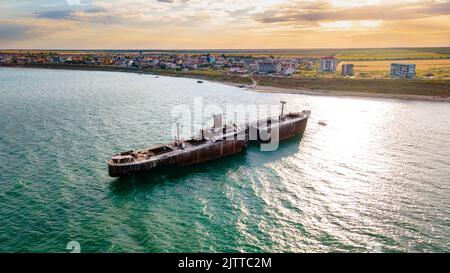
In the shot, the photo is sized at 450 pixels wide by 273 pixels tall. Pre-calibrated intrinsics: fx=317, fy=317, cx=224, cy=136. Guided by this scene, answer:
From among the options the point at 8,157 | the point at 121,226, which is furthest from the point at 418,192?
the point at 8,157

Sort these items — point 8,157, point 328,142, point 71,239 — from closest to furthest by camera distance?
point 71,239
point 8,157
point 328,142

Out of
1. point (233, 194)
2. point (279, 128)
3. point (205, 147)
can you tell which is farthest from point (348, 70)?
point (233, 194)

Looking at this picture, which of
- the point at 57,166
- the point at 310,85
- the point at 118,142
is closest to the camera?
the point at 57,166

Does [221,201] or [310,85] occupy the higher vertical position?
[310,85]

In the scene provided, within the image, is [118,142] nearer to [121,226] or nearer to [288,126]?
[121,226]

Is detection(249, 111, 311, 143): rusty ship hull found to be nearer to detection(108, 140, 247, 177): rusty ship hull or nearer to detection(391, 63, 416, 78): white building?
detection(108, 140, 247, 177): rusty ship hull

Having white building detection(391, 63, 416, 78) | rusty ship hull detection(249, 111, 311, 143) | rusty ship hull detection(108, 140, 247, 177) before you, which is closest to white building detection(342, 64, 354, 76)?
white building detection(391, 63, 416, 78)

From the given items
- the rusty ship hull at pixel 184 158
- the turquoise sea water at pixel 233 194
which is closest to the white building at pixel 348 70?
the turquoise sea water at pixel 233 194

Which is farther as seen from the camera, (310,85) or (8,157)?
(310,85)
